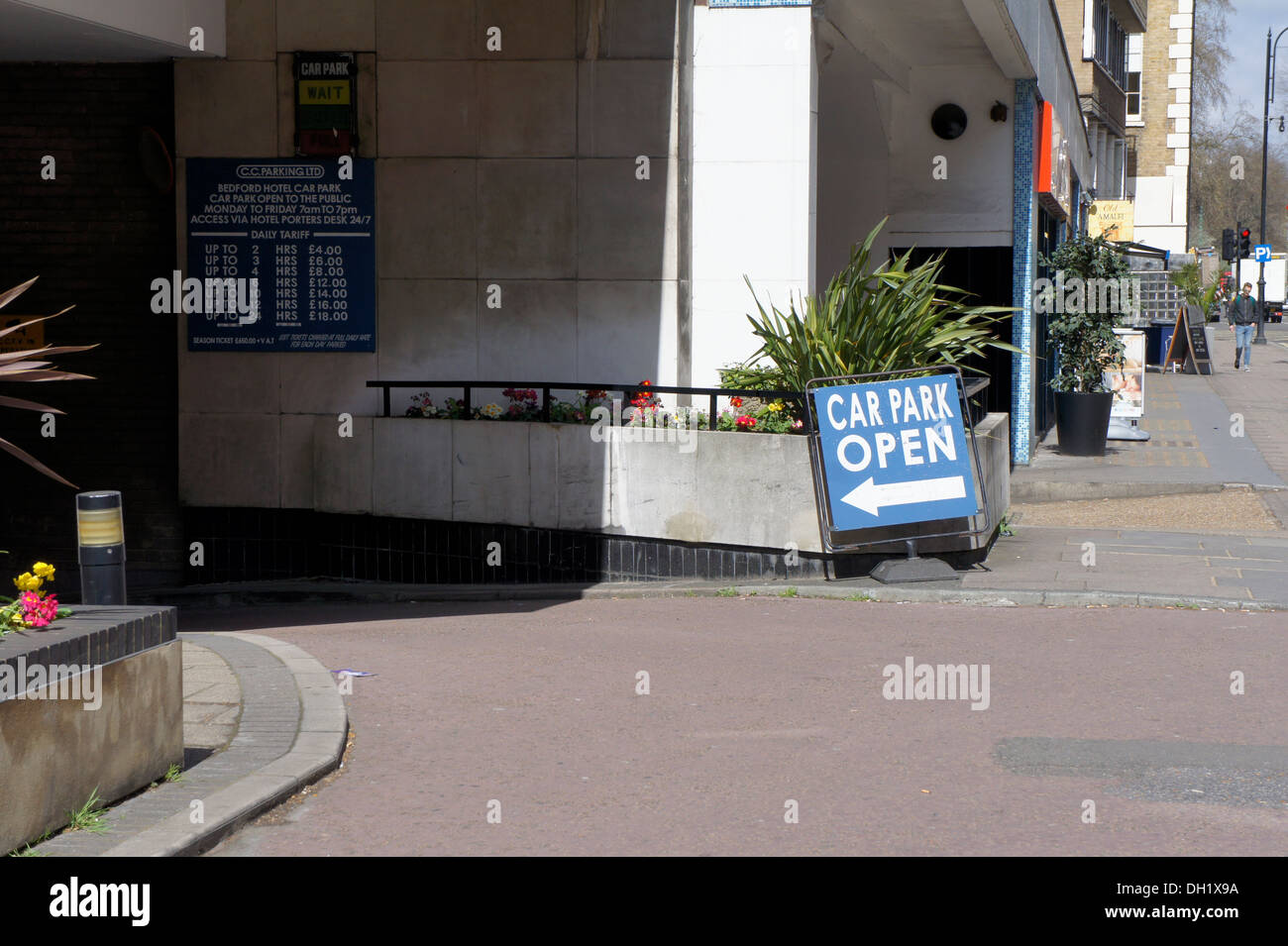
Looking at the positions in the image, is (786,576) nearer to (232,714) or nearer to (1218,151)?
(232,714)

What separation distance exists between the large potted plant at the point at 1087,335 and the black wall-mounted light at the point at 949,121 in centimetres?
210

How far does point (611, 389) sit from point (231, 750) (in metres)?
6.18

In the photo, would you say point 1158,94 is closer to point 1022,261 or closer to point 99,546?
point 1022,261

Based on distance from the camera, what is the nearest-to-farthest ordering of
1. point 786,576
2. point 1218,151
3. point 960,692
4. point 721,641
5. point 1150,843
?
point 1150,843
point 960,692
point 721,641
point 786,576
point 1218,151

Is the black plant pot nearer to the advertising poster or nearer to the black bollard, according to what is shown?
the advertising poster

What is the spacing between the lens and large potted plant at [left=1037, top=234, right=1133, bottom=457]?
18.5m

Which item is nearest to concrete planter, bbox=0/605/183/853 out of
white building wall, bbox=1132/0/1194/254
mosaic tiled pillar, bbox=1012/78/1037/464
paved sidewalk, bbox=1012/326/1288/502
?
paved sidewalk, bbox=1012/326/1288/502

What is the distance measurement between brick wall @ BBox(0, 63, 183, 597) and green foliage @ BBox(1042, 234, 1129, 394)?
1073 cm

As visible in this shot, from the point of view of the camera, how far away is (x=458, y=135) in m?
12.9

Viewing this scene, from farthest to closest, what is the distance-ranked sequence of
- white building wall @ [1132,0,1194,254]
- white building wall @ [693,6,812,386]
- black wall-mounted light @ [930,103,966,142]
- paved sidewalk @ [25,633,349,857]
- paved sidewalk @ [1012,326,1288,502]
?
1. white building wall @ [1132,0,1194,254]
2. black wall-mounted light @ [930,103,966,142]
3. paved sidewalk @ [1012,326,1288,502]
4. white building wall @ [693,6,812,386]
5. paved sidewalk @ [25,633,349,857]

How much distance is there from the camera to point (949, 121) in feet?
59.3

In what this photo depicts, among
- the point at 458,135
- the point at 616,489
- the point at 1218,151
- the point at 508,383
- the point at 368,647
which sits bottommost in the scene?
the point at 368,647

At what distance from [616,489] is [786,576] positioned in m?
Result: 1.49

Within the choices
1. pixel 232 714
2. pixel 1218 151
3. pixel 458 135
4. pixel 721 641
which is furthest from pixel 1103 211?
pixel 1218 151
